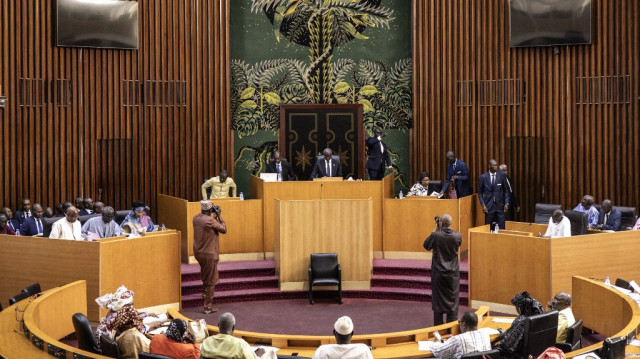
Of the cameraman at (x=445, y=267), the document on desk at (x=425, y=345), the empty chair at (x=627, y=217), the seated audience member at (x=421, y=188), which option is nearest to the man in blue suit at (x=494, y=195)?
the seated audience member at (x=421, y=188)

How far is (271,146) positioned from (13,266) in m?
6.33

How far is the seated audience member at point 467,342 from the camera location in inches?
245

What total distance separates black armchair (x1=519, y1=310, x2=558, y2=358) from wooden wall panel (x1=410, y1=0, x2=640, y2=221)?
753cm

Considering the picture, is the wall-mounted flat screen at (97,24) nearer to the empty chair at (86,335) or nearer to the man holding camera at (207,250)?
the man holding camera at (207,250)

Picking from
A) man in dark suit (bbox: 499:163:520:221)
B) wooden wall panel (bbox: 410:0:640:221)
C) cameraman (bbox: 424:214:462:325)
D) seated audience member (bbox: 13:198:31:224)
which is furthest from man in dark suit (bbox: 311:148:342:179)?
seated audience member (bbox: 13:198:31:224)

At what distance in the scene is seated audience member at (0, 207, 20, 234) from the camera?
39.0 feet

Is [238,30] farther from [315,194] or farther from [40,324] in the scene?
[40,324]

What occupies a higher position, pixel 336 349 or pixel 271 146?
pixel 271 146

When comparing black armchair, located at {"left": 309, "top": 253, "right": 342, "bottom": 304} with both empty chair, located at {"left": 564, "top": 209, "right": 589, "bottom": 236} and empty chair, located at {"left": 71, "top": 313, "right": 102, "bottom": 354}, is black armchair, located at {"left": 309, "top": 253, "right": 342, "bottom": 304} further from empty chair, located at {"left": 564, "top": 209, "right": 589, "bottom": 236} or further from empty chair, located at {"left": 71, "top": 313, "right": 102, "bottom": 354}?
empty chair, located at {"left": 71, "top": 313, "right": 102, "bottom": 354}

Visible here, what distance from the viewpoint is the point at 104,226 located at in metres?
10.7

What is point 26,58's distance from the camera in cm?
1343

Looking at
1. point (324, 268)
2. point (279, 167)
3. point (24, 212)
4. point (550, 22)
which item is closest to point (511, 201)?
point (550, 22)

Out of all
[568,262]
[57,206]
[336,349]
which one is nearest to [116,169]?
[57,206]

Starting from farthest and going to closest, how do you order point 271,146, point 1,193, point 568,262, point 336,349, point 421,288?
point 271,146 < point 1,193 < point 421,288 < point 568,262 < point 336,349
